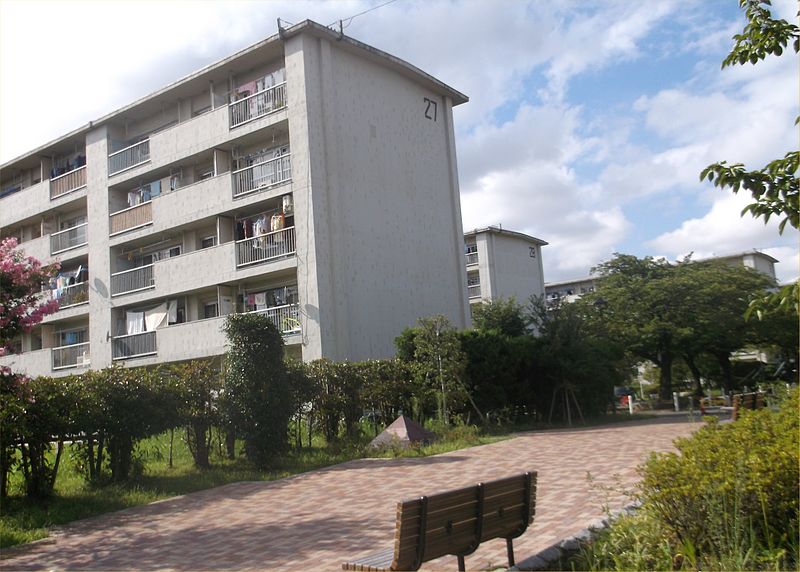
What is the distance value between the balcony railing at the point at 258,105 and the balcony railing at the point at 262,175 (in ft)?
5.46

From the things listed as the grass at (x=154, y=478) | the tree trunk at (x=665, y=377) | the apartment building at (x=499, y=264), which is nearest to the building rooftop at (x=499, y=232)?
the apartment building at (x=499, y=264)

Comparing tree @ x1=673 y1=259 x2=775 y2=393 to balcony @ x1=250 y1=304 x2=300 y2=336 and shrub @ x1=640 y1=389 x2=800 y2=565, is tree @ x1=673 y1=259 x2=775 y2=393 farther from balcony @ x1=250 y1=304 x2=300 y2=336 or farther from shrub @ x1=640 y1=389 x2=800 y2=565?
shrub @ x1=640 y1=389 x2=800 y2=565

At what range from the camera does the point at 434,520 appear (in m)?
5.02

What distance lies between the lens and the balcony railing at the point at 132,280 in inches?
1094

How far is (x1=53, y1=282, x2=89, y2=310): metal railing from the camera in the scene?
30750 mm

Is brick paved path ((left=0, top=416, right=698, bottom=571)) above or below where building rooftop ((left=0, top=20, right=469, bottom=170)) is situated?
below

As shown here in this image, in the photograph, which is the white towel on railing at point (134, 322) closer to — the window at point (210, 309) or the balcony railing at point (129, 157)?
the window at point (210, 309)

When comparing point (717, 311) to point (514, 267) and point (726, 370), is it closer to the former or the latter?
point (726, 370)

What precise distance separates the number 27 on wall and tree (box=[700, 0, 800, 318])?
912 inches

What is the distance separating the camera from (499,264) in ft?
151

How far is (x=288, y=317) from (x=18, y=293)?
43.9ft

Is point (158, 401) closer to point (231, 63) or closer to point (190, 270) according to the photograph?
point (190, 270)

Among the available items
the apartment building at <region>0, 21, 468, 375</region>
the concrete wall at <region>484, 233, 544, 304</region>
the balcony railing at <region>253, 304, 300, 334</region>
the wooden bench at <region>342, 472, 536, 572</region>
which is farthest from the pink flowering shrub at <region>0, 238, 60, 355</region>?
the concrete wall at <region>484, 233, 544, 304</region>

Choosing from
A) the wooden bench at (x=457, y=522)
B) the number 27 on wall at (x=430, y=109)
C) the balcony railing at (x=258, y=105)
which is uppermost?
the number 27 on wall at (x=430, y=109)
